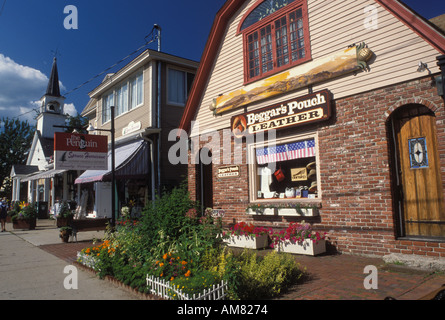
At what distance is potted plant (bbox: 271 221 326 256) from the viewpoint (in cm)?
716

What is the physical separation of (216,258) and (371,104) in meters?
4.56

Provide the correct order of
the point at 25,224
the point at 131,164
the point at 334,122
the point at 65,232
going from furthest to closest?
the point at 25,224
the point at 131,164
the point at 65,232
the point at 334,122

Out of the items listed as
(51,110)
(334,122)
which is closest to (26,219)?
(334,122)

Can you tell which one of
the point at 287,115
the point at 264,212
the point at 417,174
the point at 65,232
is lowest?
the point at 65,232

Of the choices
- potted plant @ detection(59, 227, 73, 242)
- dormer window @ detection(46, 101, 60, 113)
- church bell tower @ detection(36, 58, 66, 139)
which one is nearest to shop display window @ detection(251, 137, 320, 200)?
potted plant @ detection(59, 227, 73, 242)

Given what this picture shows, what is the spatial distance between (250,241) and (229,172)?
98.2 inches

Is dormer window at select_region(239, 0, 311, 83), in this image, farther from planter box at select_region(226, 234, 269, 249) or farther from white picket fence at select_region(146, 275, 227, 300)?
white picket fence at select_region(146, 275, 227, 300)

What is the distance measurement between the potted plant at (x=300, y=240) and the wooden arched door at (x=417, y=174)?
5.39 ft

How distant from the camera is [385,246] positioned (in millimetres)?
6504

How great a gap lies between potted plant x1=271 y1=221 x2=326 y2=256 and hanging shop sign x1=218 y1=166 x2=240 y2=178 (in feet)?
8.15

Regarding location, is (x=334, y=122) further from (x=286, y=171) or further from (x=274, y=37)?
(x=274, y=37)

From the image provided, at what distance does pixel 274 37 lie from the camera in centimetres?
914

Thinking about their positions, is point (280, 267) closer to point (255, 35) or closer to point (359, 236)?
point (359, 236)

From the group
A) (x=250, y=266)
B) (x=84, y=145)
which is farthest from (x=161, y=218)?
(x=84, y=145)
